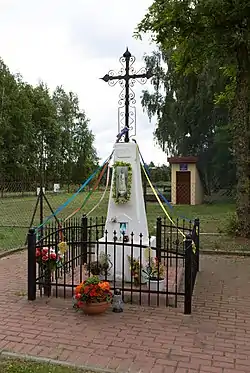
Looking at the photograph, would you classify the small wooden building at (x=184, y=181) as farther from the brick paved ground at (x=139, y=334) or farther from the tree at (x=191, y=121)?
the brick paved ground at (x=139, y=334)

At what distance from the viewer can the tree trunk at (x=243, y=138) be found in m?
11.5

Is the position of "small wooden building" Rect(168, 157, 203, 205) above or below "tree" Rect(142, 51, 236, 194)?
below

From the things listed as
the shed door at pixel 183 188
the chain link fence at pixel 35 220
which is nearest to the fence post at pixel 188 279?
the chain link fence at pixel 35 220

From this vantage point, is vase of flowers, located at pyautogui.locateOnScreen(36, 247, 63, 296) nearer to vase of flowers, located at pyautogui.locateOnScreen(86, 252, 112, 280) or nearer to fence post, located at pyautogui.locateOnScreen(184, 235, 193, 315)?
vase of flowers, located at pyautogui.locateOnScreen(86, 252, 112, 280)

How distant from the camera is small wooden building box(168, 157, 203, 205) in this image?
2481 centimetres

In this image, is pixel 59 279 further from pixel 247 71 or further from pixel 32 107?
pixel 32 107

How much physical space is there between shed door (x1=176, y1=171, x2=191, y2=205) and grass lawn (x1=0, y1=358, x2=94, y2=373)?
21813 millimetres

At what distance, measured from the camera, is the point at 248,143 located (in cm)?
1169

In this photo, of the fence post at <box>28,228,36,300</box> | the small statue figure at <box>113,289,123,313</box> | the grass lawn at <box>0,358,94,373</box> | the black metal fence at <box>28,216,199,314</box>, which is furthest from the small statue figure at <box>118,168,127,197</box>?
the grass lawn at <box>0,358,94,373</box>

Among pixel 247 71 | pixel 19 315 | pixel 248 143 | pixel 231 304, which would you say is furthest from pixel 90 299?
pixel 247 71

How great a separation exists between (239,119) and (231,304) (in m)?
7.65

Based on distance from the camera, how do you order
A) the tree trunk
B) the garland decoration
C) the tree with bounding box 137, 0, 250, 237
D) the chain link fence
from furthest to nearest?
the tree trunk, the tree with bounding box 137, 0, 250, 237, the chain link fence, the garland decoration

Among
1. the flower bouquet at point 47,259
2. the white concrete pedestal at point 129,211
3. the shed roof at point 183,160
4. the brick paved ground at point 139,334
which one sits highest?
the shed roof at point 183,160

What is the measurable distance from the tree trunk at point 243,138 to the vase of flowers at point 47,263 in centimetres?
753
